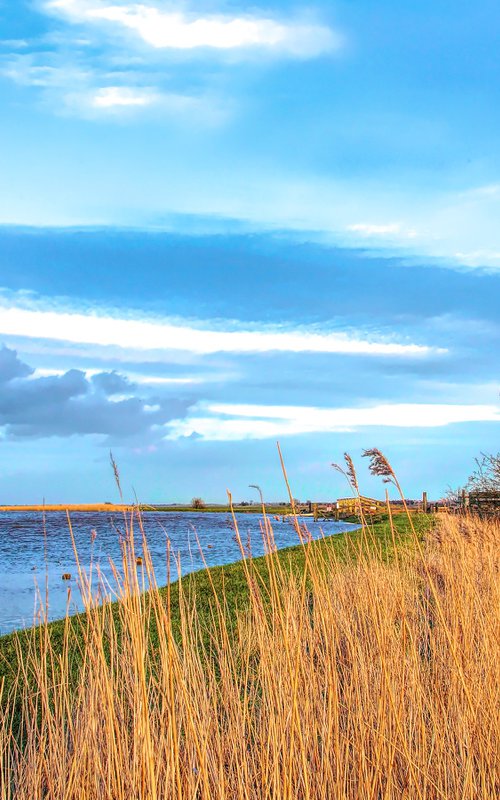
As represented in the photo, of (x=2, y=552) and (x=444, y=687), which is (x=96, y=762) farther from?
(x=2, y=552)

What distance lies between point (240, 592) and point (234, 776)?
6498mm

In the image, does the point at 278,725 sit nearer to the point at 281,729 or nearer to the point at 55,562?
the point at 281,729

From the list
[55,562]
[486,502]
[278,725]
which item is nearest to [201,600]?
[278,725]

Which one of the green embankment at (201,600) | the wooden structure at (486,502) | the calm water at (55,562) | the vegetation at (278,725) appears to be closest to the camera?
the vegetation at (278,725)

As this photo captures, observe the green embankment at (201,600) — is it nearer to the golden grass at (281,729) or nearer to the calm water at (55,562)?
the calm water at (55,562)

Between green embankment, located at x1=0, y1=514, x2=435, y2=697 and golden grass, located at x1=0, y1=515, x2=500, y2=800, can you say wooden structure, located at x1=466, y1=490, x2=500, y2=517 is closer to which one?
green embankment, located at x1=0, y1=514, x2=435, y2=697

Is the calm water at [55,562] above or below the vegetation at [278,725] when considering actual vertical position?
below

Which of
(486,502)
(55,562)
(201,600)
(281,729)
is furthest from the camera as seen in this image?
(486,502)

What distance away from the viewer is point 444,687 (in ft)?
11.5

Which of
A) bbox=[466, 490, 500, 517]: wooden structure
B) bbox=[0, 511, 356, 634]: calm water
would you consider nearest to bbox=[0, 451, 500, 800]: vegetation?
bbox=[0, 511, 356, 634]: calm water

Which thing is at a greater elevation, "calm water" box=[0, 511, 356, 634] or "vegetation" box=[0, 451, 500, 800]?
"vegetation" box=[0, 451, 500, 800]

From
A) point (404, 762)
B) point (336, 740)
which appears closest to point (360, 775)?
point (336, 740)

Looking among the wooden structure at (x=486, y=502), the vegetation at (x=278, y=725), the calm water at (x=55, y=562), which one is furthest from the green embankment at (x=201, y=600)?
the wooden structure at (x=486, y=502)

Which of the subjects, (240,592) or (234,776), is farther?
(240,592)
